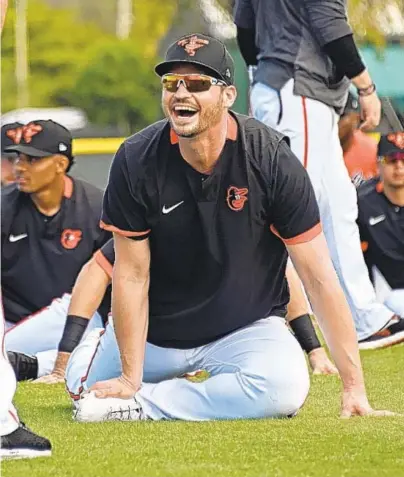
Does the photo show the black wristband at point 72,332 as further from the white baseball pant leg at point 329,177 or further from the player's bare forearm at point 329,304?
the player's bare forearm at point 329,304

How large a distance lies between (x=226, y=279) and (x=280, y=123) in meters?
2.31

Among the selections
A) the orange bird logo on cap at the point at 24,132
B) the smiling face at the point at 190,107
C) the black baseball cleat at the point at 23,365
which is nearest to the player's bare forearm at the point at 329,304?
the smiling face at the point at 190,107

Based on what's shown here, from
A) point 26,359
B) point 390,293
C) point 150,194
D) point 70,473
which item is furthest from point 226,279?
point 390,293

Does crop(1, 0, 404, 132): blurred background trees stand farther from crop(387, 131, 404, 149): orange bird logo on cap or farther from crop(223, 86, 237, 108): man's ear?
crop(223, 86, 237, 108): man's ear

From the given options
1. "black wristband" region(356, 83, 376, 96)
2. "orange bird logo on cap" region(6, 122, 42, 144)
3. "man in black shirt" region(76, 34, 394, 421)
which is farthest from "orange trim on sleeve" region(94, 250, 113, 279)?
"black wristband" region(356, 83, 376, 96)

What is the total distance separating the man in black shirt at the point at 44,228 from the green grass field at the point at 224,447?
1.87 metres

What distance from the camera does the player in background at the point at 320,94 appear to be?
7.35 meters

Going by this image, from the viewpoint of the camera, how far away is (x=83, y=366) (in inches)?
228

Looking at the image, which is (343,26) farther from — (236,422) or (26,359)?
(236,422)

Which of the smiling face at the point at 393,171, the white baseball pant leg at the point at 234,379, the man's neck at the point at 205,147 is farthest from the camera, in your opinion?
the smiling face at the point at 393,171

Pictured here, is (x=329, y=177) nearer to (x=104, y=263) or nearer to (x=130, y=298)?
(x=104, y=263)

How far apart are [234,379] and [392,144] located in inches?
148

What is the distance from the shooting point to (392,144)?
876 cm

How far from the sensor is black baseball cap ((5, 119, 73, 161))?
7.64 m
